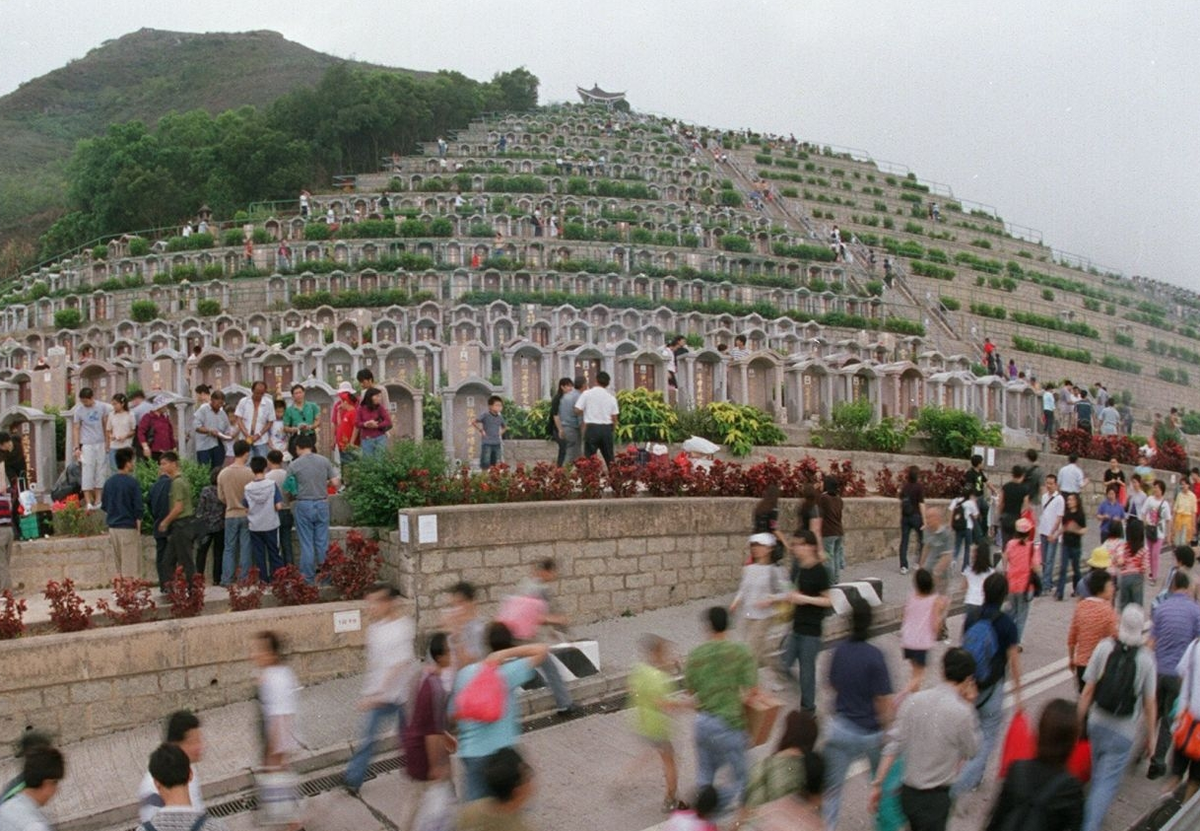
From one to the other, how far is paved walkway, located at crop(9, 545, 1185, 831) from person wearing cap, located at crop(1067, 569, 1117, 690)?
1.06 m

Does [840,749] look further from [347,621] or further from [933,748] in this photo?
[347,621]

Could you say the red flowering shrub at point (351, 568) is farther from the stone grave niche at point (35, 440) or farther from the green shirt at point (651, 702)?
the stone grave niche at point (35, 440)

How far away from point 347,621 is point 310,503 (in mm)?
1426

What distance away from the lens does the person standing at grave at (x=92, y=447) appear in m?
13.6

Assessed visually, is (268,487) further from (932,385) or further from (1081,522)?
(932,385)

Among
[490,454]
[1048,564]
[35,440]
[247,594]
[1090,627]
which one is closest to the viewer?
[1090,627]

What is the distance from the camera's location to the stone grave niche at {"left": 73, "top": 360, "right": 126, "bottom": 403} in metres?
20.9

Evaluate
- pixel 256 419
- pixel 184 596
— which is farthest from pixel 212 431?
pixel 184 596

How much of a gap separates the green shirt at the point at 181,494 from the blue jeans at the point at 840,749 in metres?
7.73

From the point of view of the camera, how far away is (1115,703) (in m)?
6.21

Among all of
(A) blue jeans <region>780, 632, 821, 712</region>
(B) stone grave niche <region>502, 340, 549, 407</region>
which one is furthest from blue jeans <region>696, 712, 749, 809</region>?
(B) stone grave niche <region>502, 340, 549, 407</region>

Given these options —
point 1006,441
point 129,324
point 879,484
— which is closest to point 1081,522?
point 879,484

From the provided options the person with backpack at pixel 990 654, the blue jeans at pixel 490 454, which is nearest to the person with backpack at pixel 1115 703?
the person with backpack at pixel 990 654

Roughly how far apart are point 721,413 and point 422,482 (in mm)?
8164
